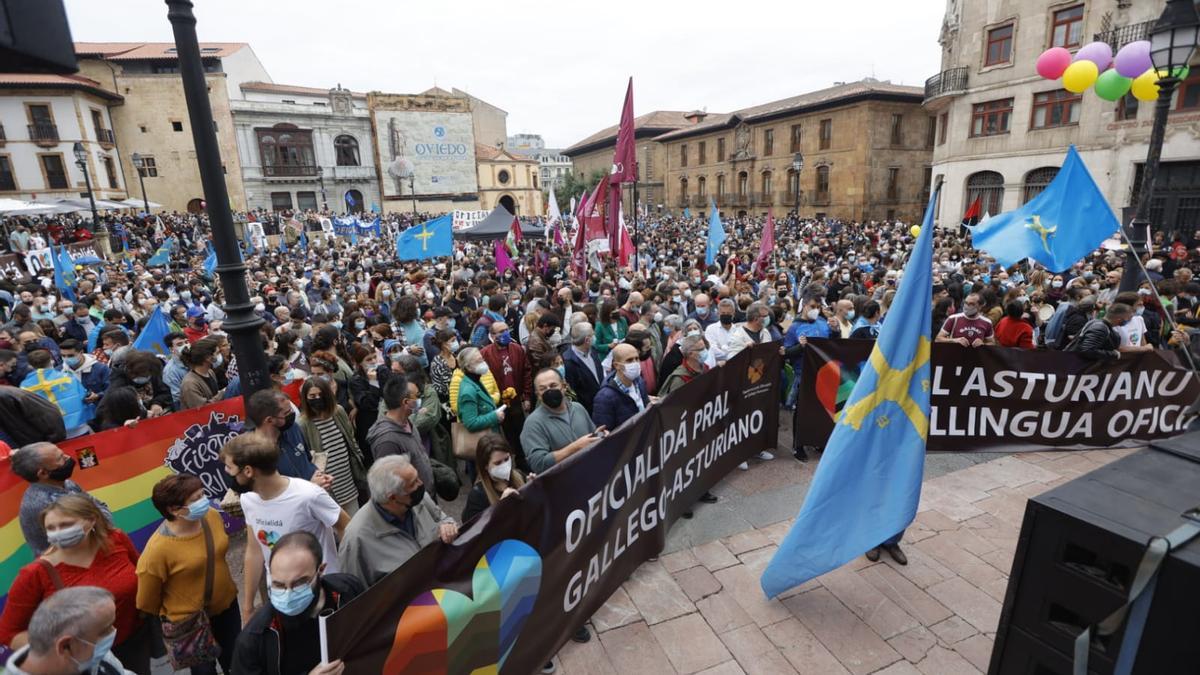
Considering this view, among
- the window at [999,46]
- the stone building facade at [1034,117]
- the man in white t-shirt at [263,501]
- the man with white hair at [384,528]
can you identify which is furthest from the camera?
the window at [999,46]

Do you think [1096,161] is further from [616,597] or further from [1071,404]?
[616,597]

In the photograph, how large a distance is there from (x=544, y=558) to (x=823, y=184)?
4284cm

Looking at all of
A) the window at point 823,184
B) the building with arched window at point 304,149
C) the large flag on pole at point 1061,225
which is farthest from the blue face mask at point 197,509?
the building with arched window at point 304,149

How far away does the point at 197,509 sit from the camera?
2.81 metres

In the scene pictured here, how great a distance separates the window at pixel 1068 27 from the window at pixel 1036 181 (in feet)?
15.8

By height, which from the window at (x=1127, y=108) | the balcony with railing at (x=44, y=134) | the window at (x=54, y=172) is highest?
the balcony with railing at (x=44, y=134)

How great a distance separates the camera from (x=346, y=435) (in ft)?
14.1

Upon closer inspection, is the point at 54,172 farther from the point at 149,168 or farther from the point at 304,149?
the point at 304,149

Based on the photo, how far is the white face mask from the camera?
131 inches

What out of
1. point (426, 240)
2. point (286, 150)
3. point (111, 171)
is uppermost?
point (286, 150)

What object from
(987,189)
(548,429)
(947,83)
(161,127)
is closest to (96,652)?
(548,429)

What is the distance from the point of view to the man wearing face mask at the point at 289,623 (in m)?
2.21

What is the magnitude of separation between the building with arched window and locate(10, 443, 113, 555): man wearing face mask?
48925 millimetres

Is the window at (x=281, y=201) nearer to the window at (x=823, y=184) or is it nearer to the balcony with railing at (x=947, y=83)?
the window at (x=823, y=184)
